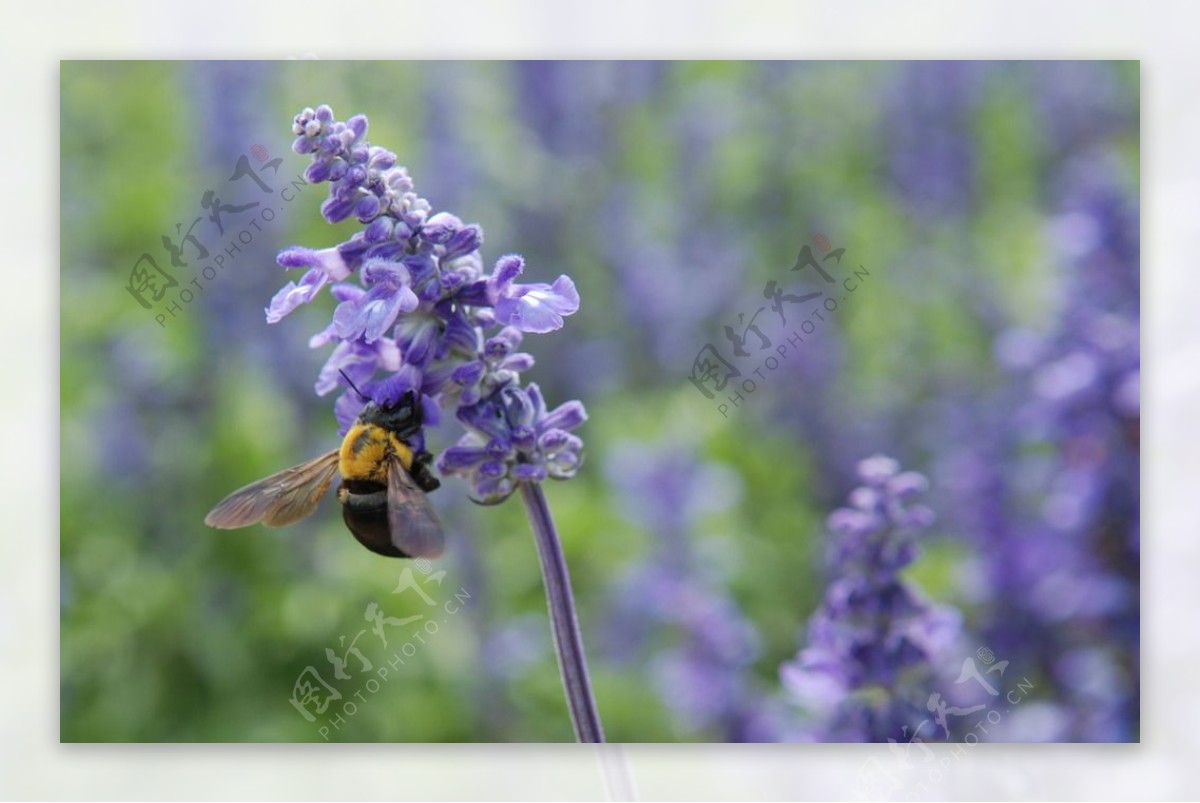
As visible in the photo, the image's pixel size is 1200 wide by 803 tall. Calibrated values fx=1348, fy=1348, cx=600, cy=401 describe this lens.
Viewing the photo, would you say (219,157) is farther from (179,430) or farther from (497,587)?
(497,587)

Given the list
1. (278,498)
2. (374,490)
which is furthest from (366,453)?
(278,498)

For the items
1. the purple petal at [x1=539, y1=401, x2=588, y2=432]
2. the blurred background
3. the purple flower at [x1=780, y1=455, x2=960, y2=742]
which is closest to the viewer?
the purple petal at [x1=539, y1=401, x2=588, y2=432]

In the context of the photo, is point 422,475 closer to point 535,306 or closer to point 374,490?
point 374,490

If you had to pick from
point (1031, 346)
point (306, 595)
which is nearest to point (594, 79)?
point (1031, 346)

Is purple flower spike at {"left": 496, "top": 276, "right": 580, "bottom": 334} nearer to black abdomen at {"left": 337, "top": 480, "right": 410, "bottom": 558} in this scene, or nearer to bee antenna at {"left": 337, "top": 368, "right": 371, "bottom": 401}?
bee antenna at {"left": 337, "top": 368, "right": 371, "bottom": 401}

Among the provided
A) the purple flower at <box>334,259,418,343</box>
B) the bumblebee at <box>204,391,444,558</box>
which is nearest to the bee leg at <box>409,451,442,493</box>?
the bumblebee at <box>204,391,444,558</box>

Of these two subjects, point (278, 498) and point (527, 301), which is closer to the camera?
point (527, 301)
